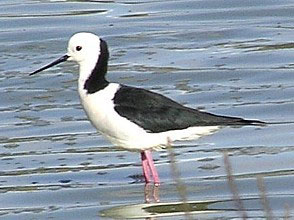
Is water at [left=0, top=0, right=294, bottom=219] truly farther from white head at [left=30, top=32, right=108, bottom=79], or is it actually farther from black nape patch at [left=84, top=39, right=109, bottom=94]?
white head at [left=30, top=32, right=108, bottom=79]

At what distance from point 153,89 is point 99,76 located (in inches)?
129

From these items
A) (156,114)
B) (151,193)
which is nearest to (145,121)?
(156,114)

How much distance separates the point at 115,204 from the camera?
8953mm

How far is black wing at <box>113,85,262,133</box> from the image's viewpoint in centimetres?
959

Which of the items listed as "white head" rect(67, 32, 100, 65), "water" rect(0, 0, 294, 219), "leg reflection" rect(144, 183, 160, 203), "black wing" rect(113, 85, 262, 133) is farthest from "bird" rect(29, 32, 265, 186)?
"white head" rect(67, 32, 100, 65)

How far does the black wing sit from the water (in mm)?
402

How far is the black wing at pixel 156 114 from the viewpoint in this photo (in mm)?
9594

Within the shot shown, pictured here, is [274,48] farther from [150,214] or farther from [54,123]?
[150,214]

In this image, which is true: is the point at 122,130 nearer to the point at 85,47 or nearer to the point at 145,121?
the point at 145,121

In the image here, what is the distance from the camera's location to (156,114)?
31.6 feet

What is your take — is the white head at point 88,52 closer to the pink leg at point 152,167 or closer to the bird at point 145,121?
the bird at point 145,121

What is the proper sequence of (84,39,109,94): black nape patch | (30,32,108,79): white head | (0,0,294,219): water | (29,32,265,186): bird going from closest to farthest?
(0,0,294,219): water
(29,32,265,186): bird
(84,39,109,94): black nape patch
(30,32,108,79): white head

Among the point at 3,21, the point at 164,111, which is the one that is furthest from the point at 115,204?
the point at 3,21

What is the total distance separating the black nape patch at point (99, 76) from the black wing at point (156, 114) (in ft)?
0.84
